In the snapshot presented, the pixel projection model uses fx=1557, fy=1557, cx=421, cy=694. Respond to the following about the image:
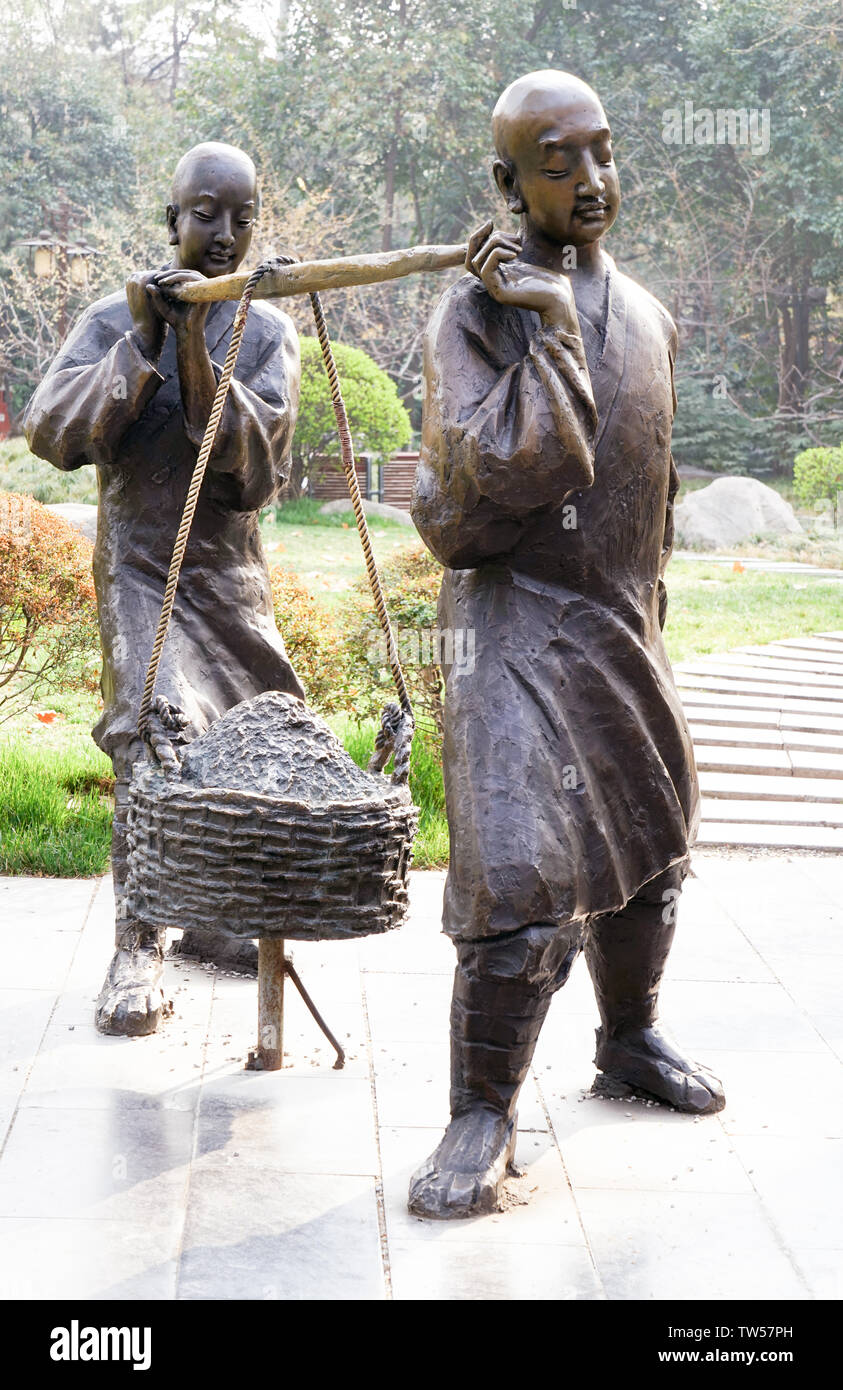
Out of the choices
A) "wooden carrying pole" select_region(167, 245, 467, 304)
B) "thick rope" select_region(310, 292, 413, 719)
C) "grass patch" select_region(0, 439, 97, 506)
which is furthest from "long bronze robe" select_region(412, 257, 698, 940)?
"grass patch" select_region(0, 439, 97, 506)

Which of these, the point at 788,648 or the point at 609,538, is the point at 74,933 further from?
the point at 788,648

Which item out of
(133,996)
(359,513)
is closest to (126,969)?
(133,996)

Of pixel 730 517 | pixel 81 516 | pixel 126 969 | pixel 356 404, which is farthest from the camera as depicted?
pixel 730 517

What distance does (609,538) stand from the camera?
131 inches

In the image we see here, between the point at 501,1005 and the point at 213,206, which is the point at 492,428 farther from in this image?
the point at 213,206

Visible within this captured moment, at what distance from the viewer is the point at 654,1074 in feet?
12.7

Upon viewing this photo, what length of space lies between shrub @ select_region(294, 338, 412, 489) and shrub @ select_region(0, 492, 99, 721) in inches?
445

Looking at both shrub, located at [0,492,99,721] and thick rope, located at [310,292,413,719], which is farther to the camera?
shrub, located at [0,492,99,721]

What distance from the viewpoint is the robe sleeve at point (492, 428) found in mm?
3049

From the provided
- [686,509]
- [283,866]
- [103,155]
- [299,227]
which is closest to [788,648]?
[686,509]

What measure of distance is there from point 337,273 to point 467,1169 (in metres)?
1.90

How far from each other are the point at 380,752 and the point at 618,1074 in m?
1.01

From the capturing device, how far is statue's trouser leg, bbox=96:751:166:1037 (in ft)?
14.1

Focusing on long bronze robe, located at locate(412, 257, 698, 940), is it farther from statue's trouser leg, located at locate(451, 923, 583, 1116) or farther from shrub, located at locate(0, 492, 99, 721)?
shrub, located at locate(0, 492, 99, 721)
